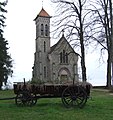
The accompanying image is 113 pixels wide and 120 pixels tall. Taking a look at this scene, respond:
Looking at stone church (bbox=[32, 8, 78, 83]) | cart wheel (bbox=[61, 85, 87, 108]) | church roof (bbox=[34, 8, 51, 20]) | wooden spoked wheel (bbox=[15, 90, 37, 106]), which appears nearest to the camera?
cart wheel (bbox=[61, 85, 87, 108])

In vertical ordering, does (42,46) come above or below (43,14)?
below

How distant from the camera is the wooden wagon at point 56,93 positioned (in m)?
14.0

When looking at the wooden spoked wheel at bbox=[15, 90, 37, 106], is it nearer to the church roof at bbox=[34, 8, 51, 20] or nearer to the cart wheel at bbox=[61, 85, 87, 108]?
the cart wheel at bbox=[61, 85, 87, 108]

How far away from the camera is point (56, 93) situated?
14.3 m

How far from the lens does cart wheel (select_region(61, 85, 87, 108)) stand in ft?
45.7

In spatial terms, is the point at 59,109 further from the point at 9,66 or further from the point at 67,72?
the point at 67,72

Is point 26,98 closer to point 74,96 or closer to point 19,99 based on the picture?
point 19,99

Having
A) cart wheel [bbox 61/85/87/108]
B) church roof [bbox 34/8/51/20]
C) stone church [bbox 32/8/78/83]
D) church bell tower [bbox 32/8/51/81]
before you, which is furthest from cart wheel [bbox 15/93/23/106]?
church roof [bbox 34/8/51/20]

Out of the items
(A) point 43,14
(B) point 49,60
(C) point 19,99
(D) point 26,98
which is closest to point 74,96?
(D) point 26,98

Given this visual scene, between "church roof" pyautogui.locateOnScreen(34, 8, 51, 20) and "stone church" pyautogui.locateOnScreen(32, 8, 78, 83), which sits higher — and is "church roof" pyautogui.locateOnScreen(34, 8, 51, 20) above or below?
above

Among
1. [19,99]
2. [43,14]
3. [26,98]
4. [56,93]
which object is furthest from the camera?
[43,14]

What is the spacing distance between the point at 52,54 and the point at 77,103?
57.7 meters

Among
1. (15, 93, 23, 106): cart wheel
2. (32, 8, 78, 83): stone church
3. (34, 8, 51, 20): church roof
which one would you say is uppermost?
(34, 8, 51, 20): church roof

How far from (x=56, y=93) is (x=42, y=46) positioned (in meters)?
59.5
